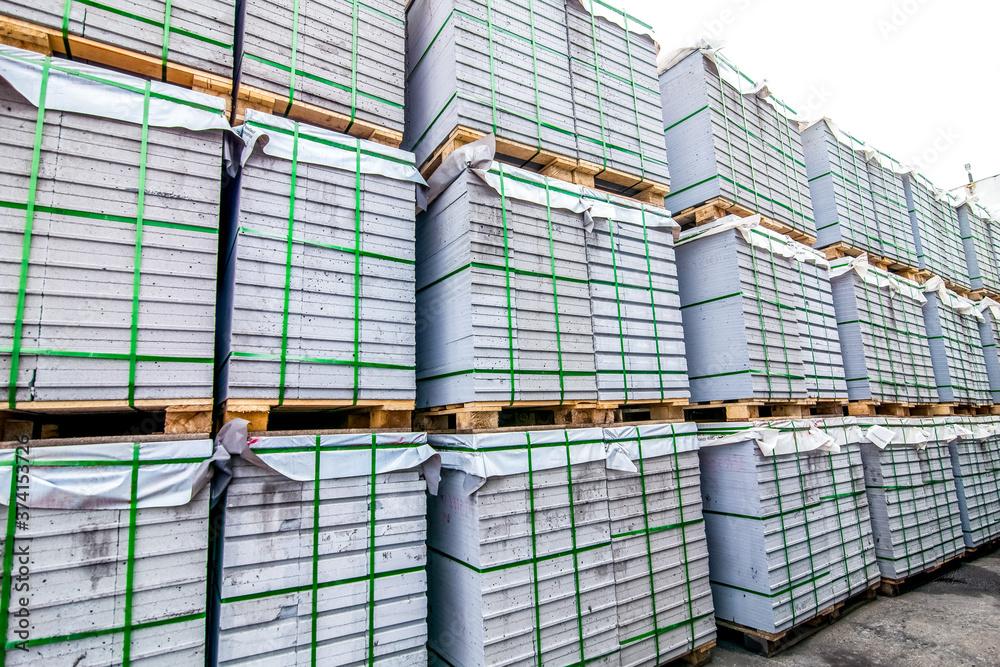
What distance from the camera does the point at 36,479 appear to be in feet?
8.41

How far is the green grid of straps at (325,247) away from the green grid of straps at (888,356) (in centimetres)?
674

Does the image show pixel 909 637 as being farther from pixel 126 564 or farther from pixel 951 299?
pixel 951 299

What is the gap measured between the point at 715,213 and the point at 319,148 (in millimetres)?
4370

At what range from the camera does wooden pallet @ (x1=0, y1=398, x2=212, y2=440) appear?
274 cm

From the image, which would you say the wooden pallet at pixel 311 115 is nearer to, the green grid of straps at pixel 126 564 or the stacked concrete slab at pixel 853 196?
the green grid of straps at pixel 126 564

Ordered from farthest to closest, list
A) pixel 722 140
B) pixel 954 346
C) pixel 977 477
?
pixel 954 346 < pixel 977 477 < pixel 722 140

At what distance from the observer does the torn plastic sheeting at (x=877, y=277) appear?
727cm

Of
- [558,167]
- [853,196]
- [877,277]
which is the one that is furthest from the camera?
[853,196]

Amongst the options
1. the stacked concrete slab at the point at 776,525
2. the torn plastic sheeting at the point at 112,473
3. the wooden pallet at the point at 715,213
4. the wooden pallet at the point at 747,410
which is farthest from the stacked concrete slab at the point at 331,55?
the stacked concrete slab at the point at 776,525

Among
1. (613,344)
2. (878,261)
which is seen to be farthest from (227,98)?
(878,261)

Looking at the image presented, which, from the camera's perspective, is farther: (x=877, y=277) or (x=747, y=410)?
(x=877, y=277)

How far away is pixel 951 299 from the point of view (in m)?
9.45

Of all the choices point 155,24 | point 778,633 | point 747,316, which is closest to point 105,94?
point 155,24

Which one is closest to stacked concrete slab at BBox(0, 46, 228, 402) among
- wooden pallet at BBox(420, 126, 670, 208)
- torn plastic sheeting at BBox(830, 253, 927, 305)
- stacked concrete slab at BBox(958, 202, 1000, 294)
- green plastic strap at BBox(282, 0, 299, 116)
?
green plastic strap at BBox(282, 0, 299, 116)
